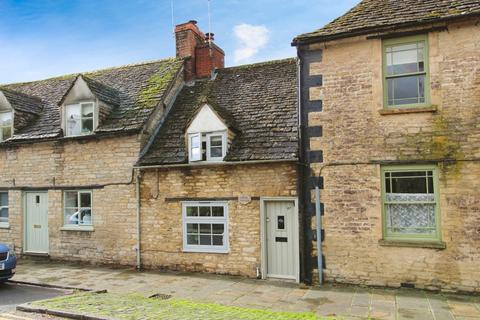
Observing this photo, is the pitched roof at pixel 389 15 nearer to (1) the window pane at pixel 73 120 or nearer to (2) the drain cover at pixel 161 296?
(2) the drain cover at pixel 161 296

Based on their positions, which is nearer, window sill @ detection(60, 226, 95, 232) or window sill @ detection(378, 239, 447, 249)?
window sill @ detection(378, 239, 447, 249)

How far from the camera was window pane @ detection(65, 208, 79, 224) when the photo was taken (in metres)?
14.0

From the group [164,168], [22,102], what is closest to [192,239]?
[164,168]

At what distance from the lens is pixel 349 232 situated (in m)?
10.2

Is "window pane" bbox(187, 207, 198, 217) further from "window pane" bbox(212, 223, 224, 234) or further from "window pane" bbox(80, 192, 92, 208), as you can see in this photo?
"window pane" bbox(80, 192, 92, 208)

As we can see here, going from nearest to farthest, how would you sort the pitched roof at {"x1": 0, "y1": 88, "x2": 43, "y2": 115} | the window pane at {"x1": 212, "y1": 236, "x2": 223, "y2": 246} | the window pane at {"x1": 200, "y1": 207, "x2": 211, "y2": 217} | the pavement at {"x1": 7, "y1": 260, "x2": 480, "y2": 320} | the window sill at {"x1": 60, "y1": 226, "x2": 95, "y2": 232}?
the pavement at {"x1": 7, "y1": 260, "x2": 480, "y2": 320} < the window pane at {"x1": 212, "y1": 236, "x2": 223, "y2": 246} < the window pane at {"x1": 200, "y1": 207, "x2": 211, "y2": 217} < the window sill at {"x1": 60, "y1": 226, "x2": 95, "y2": 232} < the pitched roof at {"x1": 0, "y1": 88, "x2": 43, "y2": 115}

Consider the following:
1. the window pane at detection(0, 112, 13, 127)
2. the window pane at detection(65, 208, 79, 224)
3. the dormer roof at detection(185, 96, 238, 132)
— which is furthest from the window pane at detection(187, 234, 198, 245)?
the window pane at detection(0, 112, 13, 127)

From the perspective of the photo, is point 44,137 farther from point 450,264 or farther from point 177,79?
point 450,264

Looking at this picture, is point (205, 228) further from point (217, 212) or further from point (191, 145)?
point (191, 145)

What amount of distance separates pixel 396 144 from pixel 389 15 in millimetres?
3551

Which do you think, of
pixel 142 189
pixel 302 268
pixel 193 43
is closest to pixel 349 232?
pixel 302 268

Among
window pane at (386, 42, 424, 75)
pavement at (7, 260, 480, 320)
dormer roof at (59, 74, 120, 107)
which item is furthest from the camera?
dormer roof at (59, 74, 120, 107)

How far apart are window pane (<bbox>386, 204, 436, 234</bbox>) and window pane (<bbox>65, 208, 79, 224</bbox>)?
418 inches

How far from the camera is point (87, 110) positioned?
46.9 ft
